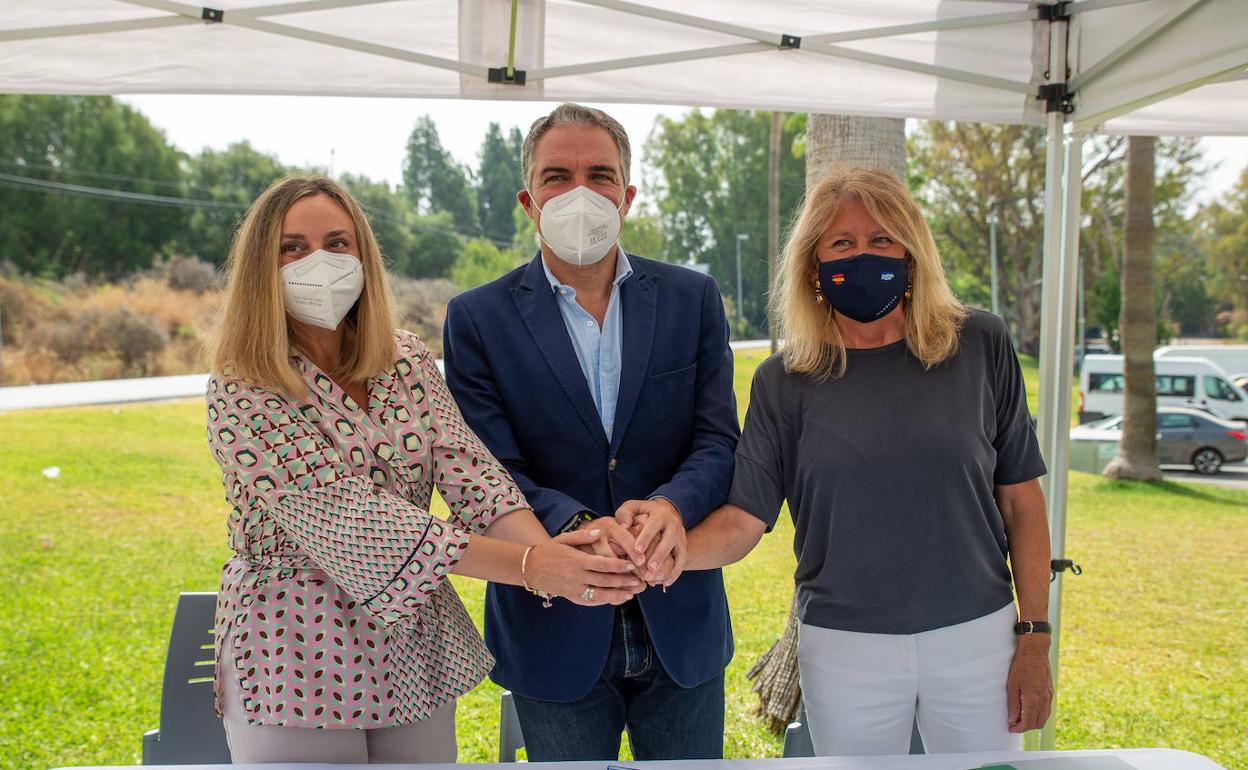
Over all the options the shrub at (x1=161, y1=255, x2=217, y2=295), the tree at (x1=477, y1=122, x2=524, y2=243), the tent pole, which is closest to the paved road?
the tent pole

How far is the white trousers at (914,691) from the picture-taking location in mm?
1966

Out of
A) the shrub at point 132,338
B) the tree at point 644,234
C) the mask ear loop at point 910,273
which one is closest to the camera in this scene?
the mask ear loop at point 910,273

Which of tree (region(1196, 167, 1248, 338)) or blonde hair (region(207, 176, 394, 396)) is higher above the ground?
tree (region(1196, 167, 1248, 338))

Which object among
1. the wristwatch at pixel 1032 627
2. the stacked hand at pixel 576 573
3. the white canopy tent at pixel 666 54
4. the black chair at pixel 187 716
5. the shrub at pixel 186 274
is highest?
the shrub at pixel 186 274

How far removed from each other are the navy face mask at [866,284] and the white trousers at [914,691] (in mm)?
702

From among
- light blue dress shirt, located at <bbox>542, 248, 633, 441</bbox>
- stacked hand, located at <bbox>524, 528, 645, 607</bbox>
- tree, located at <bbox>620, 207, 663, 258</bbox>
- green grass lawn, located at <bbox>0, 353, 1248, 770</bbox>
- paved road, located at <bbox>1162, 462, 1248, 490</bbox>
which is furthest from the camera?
tree, located at <bbox>620, 207, 663, 258</bbox>

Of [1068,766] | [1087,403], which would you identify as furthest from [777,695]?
[1087,403]

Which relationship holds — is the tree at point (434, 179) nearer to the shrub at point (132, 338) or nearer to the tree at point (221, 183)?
the tree at point (221, 183)

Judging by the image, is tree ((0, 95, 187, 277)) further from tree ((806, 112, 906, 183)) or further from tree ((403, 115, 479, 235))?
tree ((806, 112, 906, 183))

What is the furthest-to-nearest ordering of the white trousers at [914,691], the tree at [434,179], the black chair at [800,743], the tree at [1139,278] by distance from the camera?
the tree at [434,179] < the tree at [1139,278] < the black chair at [800,743] < the white trousers at [914,691]

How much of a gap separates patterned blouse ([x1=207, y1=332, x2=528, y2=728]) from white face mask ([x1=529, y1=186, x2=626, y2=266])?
548 mm

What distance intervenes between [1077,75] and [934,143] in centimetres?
2528

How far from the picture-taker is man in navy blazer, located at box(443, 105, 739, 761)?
214cm

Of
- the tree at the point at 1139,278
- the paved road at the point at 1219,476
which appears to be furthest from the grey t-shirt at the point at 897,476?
the paved road at the point at 1219,476
